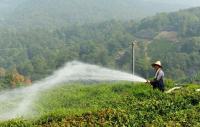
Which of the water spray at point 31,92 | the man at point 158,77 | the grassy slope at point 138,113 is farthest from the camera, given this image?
the water spray at point 31,92

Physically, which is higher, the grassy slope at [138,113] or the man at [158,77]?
the man at [158,77]

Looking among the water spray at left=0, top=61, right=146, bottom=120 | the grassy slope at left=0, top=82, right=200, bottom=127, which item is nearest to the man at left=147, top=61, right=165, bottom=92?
the grassy slope at left=0, top=82, right=200, bottom=127

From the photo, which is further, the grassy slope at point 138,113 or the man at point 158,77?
the man at point 158,77

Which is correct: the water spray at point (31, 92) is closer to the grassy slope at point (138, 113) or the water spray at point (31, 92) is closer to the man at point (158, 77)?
the grassy slope at point (138, 113)

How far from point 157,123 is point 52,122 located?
11.2 feet

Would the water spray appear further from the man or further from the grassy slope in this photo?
the man

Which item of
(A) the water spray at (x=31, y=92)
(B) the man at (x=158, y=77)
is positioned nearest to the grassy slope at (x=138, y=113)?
(B) the man at (x=158, y=77)

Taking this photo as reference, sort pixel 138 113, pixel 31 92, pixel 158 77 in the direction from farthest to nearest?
pixel 31 92 < pixel 158 77 < pixel 138 113

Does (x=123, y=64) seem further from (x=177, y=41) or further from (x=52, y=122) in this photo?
(x=52, y=122)

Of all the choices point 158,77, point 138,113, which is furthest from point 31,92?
point 138,113

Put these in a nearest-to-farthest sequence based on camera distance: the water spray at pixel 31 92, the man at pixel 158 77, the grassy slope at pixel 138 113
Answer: the grassy slope at pixel 138 113 < the man at pixel 158 77 < the water spray at pixel 31 92

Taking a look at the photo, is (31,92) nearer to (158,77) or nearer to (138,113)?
(158,77)

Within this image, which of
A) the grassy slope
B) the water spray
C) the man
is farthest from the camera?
the water spray

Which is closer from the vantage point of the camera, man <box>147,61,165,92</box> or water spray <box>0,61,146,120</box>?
man <box>147,61,165,92</box>
